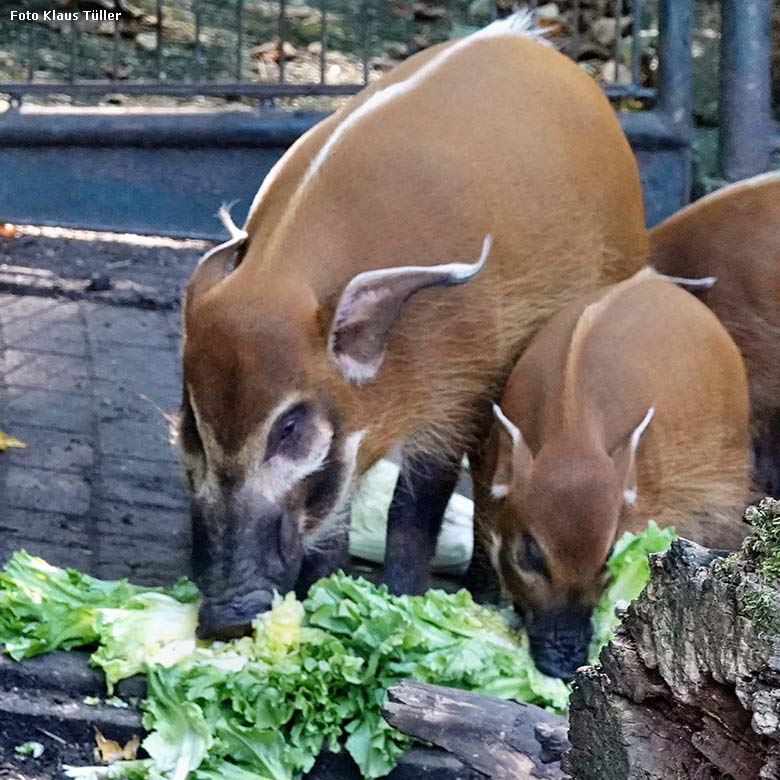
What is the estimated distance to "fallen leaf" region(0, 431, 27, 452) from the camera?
15.3 feet

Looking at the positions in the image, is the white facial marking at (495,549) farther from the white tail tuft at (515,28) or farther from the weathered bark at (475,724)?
the white tail tuft at (515,28)

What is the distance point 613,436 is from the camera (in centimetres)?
352

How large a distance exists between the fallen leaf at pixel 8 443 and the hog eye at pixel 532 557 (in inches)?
77.7

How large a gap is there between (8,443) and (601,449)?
7.00 feet

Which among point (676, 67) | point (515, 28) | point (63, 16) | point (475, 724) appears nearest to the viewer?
point (475, 724)

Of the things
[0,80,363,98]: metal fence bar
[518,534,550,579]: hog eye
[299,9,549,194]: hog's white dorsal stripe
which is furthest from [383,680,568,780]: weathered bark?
[0,80,363,98]: metal fence bar

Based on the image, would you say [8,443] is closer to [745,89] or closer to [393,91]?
[393,91]

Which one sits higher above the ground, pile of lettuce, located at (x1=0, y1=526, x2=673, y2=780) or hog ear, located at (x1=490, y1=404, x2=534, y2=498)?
hog ear, located at (x1=490, y1=404, x2=534, y2=498)

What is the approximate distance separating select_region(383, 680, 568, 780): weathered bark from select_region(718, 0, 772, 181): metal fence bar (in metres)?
3.29

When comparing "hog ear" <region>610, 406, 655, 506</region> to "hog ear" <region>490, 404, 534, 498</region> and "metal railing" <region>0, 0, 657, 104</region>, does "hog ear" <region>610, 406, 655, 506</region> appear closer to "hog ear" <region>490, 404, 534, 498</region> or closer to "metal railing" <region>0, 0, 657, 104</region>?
"hog ear" <region>490, 404, 534, 498</region>

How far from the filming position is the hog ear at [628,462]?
11.2ft

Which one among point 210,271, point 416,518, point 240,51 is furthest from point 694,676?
point 240,51

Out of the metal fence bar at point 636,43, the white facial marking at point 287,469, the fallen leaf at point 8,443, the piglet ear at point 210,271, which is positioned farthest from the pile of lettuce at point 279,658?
the metal fence bar at point 636,43

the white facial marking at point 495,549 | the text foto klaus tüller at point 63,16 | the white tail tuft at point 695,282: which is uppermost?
the text foto klaus tüller at point 63,16
